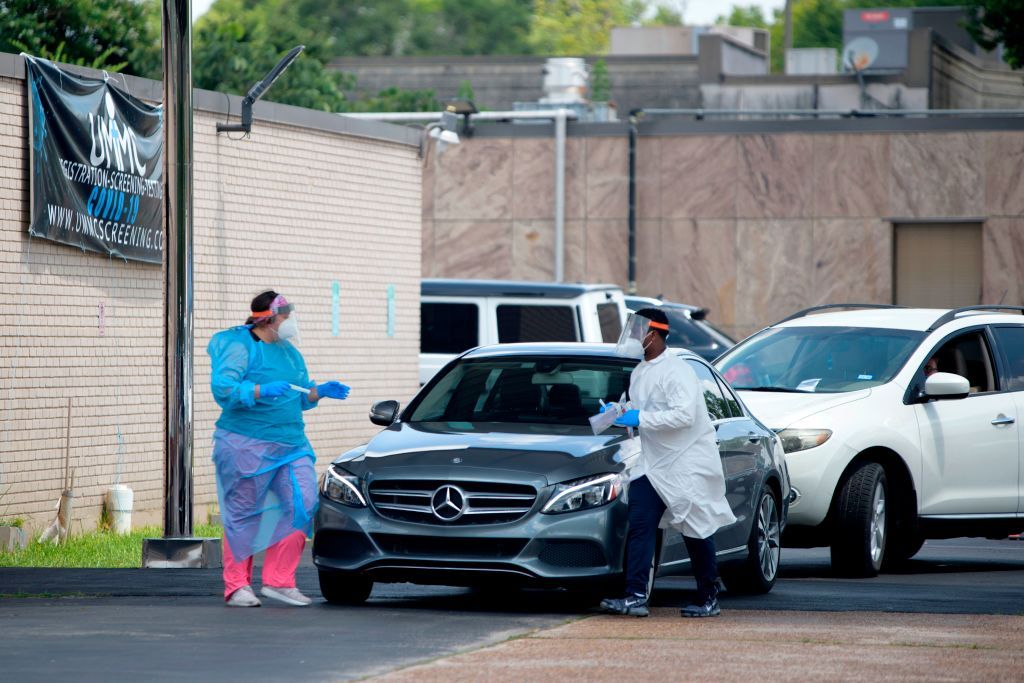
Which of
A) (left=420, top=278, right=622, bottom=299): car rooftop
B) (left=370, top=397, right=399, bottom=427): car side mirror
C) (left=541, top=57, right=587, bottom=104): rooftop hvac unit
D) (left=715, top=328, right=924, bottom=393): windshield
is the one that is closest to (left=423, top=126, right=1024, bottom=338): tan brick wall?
(left=541, top=57, right=587, bottom=104): rooftop hvac unit

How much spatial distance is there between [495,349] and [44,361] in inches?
179


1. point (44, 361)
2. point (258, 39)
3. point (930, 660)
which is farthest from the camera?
point (258, 39)

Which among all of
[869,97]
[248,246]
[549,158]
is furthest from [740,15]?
[248,246]

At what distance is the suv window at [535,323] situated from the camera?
19828mm

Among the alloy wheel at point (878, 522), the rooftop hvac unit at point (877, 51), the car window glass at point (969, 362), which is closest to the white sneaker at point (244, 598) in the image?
the alloy wheel at point (878, 522)

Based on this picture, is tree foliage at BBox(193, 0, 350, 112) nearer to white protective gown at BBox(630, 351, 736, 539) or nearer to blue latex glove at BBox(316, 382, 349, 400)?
blue latex glove at BBox(316, 382, 349, 400)

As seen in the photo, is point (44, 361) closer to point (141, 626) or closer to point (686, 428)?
point (141, 626)

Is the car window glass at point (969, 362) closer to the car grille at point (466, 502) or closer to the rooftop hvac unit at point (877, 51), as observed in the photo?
the car grille at point (466, 502)

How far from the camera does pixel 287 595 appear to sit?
1074 cm

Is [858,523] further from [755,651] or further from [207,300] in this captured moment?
[207,300]

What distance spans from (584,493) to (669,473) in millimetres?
461

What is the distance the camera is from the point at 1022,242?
28500 mm

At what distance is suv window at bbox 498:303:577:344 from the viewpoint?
Answer: 781 inches

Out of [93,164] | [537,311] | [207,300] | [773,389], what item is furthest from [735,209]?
[773,389]
